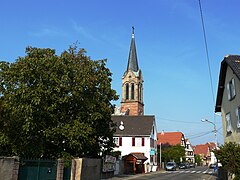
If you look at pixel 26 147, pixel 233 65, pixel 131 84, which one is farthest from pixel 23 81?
pixel 131 84

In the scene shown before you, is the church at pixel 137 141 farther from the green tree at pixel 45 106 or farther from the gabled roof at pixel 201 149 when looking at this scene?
the gabled roof at pixel 201 149

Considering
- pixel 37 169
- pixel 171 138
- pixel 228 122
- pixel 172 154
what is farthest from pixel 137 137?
pixel 171 138

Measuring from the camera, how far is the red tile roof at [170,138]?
87.6 metres

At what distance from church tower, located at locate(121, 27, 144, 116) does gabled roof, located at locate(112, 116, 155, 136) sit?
26.9 meters

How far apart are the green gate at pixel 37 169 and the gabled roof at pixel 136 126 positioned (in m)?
34.1

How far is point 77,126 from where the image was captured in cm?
1922

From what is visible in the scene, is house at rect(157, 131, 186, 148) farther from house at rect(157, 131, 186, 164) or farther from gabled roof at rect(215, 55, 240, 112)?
gabled roof at rect(215, 55, 240, 112)

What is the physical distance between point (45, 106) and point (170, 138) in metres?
76.0

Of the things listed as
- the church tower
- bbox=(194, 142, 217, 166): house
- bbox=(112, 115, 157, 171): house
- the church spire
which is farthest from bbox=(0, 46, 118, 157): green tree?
bbox=(194, 142, 217, 166): house

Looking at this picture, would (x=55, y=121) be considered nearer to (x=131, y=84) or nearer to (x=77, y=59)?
(x=77, y=59)

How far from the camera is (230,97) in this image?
2288 centimetres

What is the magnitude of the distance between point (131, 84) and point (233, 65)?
218 feet

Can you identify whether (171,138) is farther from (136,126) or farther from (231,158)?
(231,158)

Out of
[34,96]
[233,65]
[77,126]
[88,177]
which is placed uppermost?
[233,65]
